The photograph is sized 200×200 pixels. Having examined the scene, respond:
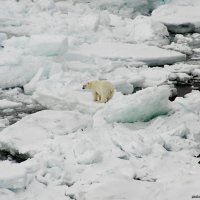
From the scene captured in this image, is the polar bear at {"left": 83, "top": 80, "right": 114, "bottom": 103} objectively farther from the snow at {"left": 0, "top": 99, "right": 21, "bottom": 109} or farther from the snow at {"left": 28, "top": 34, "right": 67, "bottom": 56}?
the snow at {"left": 28, "top": 34, "right": 67, "bottom": 56}

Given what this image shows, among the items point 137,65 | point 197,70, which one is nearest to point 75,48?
point 137,65

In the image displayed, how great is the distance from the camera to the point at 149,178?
471 cm

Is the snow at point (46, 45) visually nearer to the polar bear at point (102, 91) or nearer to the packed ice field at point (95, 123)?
the packed ice field at point (95, 123)

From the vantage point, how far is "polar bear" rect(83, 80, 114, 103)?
269 inches

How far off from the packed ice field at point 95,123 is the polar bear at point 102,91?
5.6 inches

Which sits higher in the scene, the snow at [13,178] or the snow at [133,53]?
the snow at [13,178]

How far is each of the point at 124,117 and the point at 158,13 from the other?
36.6 ft

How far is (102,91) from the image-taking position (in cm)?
683

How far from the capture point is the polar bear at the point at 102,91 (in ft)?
22.4

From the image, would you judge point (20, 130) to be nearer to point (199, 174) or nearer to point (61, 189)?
point (61, 189)

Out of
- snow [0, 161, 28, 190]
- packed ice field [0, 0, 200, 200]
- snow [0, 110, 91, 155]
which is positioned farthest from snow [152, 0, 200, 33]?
snow [0, 161, 28, 190]

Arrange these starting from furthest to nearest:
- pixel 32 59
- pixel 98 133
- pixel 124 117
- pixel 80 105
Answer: pixel 32 59 → pixel 80 105 → pixel 124 117 → pixel 98 133

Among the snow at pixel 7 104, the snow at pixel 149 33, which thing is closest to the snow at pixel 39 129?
the snow at pixel 7 104

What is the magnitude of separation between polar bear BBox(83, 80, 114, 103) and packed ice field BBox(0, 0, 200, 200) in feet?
0.46
